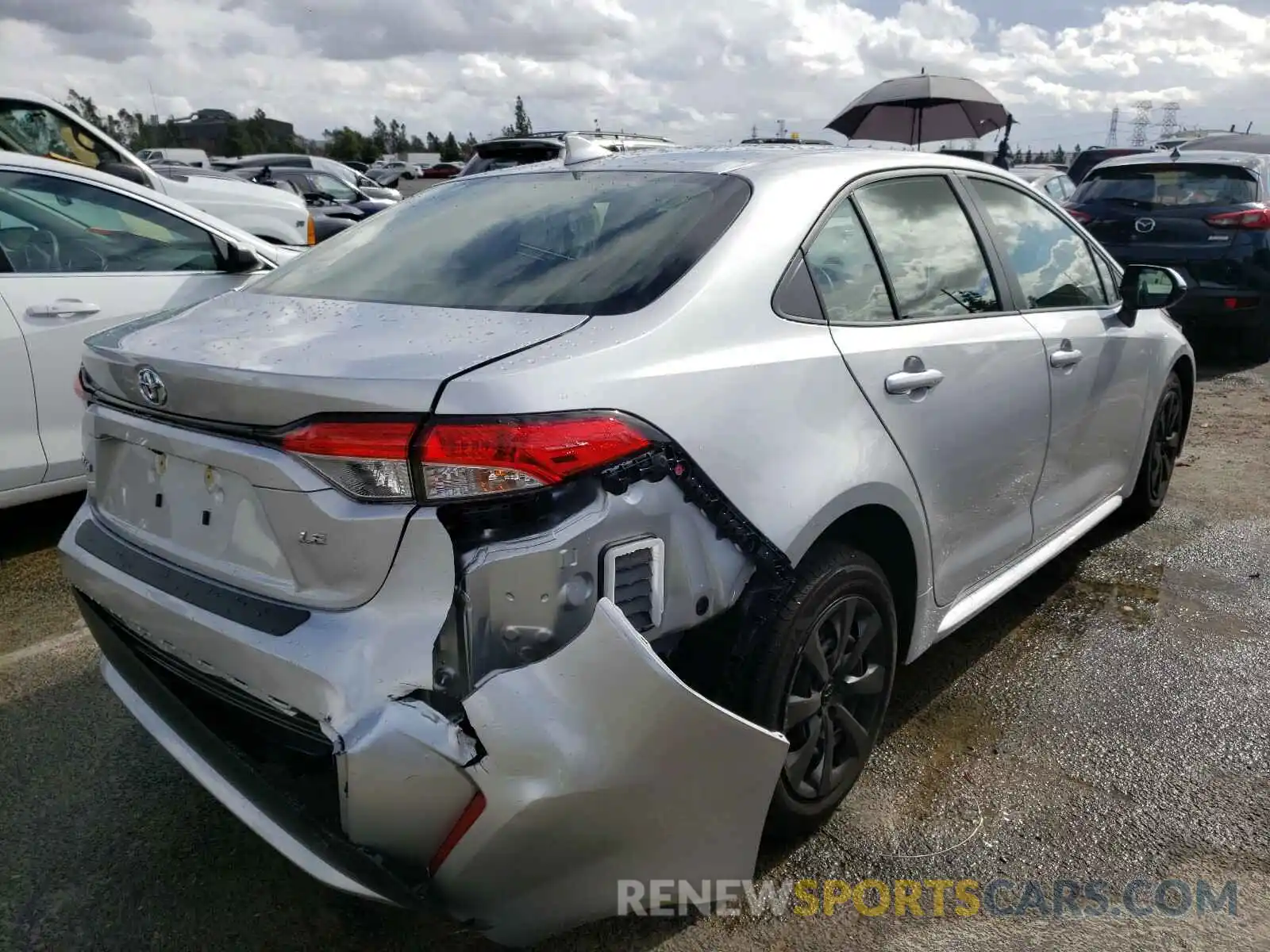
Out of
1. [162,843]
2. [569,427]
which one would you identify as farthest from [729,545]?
[162,843]

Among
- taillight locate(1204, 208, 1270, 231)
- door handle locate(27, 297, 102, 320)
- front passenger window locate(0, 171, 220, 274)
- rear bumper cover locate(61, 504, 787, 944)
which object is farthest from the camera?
taillight locate(1204, 208, 1270, 231)

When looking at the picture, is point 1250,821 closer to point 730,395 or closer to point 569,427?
point 730,395

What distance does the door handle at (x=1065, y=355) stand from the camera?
10.4 feet

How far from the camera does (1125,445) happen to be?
13.0ft

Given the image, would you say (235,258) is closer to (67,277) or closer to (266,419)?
(67,277)

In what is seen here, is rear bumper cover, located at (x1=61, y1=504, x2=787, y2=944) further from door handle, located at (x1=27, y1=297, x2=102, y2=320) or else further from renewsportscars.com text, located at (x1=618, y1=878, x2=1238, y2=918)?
door handle, located at (x1=27, y1=297, x2=102, y2=320)

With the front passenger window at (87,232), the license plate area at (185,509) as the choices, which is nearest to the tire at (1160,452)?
the license plate area at (185,509)

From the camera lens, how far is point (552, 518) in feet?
5.71

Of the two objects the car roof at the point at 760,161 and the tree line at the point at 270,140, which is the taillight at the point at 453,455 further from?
the tree line at the point at 270,140

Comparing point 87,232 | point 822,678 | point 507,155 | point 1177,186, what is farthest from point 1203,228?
point 87,232

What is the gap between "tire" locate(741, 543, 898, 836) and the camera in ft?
7.01

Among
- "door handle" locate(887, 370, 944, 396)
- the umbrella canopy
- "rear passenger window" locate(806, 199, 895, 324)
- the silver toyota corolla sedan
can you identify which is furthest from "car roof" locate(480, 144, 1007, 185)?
the umbrella canopy

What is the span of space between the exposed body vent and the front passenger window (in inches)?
135

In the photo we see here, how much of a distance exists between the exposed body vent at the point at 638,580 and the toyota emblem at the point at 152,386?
3.20 feet
